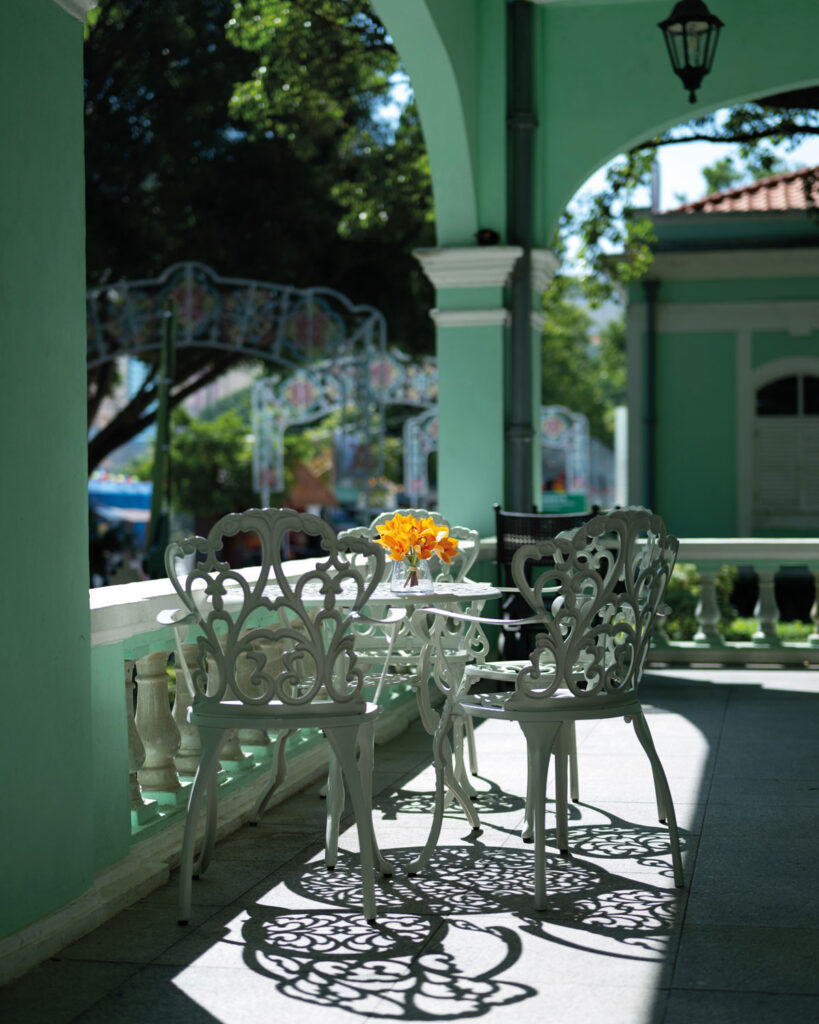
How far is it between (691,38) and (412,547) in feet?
11.7

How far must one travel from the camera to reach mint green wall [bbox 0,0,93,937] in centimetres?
294

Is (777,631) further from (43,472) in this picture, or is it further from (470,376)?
(43,472)

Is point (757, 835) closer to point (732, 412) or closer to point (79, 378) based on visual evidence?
point (79, 378)

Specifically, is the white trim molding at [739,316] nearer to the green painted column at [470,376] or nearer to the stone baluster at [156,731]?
the green painted column at [470,376]

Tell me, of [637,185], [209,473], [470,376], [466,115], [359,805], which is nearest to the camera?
[359,805]

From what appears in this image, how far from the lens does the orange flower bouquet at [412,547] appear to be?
14.7 feet

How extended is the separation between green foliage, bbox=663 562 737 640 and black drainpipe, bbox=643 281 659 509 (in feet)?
6.74

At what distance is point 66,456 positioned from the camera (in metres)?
3.19

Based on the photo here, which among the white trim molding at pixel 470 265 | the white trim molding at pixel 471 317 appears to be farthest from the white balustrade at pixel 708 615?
the white trim molding at pixel 470 265

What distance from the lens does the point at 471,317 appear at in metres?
7.65

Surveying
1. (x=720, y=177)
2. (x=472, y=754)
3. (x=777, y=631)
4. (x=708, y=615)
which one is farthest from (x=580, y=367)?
(x=472, y=754)

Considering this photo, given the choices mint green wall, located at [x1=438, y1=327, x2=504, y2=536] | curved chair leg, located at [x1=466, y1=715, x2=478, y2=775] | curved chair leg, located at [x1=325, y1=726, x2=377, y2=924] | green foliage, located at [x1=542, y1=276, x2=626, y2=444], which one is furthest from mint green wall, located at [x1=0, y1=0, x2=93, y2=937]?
green foliage, located at [x1=542, y1=276, x2=626, y2=444]

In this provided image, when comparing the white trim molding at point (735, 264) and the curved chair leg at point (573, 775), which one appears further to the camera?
the white trim molding at point (735, 264)

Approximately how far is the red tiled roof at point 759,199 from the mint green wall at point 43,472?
11.3 m
